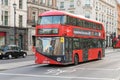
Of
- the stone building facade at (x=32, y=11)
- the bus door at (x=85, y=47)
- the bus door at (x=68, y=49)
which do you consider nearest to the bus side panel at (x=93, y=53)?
the bus door at (x=85, y=47)

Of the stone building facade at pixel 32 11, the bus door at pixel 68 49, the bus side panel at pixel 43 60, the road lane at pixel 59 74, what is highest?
the stone building facade at pixel 32 11

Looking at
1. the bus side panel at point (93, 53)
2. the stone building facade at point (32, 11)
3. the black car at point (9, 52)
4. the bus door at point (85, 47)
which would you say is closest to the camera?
the bus door at point (85, 47)

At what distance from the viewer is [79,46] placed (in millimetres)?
28297

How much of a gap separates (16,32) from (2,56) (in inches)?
693

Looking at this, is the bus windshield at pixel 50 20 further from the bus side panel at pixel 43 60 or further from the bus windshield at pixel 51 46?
the bus side panel at pixel 43 60

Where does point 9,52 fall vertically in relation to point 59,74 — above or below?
above

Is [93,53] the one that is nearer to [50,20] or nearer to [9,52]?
[50,20]

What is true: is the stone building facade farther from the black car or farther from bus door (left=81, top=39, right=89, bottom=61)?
bus door (left=81, top=39, right=89, bottom=61)

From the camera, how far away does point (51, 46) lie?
82.1 feet

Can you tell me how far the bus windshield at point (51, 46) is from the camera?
2495 centimetres

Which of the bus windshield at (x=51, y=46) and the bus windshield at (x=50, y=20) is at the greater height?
the bus windshield at (x=50, y=20)

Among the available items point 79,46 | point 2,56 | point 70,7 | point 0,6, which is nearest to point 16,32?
point 0,6

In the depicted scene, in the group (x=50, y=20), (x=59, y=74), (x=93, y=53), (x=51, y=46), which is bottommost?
(x=59, y=74)

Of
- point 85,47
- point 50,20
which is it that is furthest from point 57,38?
point 85,47
